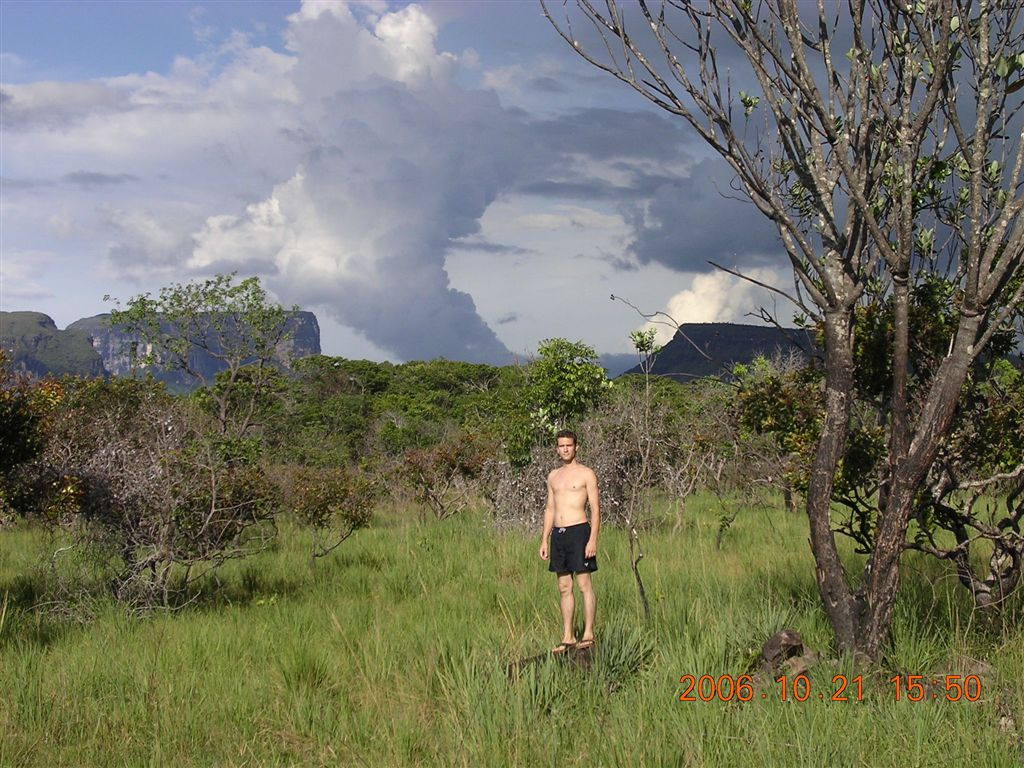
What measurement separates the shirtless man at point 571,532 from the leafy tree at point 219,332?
Result: 78.8ft

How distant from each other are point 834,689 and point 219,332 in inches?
1116

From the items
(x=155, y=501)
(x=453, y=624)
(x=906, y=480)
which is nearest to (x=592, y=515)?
(x=453, y=624)

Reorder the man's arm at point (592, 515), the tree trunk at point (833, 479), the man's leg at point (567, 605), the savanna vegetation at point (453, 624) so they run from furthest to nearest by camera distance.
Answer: the man's arm at point (592, 515), the man's leg at point (567, 605), the tree trunk at point (833, 479), the savanna vegetation at point (453, 624)

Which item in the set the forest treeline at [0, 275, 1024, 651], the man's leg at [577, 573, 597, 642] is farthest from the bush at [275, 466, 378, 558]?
the man's leg at [577, 573, 597, 642]

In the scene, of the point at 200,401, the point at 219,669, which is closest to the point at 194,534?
the point at 219,669

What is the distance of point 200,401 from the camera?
92.4 ft

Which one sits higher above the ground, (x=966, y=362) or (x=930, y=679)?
(x=966, y=362)

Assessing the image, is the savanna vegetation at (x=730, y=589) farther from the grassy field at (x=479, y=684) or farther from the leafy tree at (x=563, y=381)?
the leafy tree at (x=563, y=381)

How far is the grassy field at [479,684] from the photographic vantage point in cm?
509

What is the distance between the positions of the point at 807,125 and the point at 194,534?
7984 millimetres

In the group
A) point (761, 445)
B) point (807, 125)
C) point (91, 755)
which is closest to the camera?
point (91, 755)

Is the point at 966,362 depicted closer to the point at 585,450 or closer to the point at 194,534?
the point at 194,534

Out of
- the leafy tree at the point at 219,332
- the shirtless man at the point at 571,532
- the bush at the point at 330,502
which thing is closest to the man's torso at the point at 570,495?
the shirtless man at the point at 571,532

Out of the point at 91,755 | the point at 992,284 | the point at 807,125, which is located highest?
the point at 807,125
